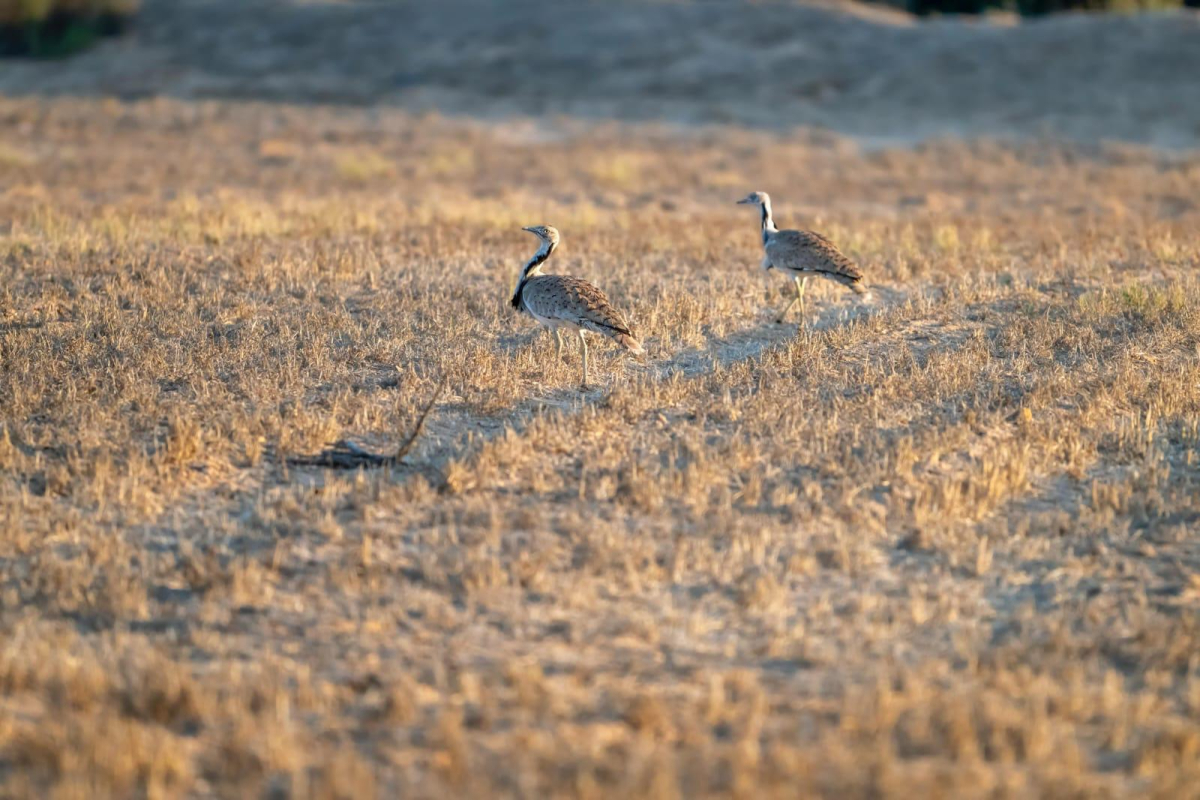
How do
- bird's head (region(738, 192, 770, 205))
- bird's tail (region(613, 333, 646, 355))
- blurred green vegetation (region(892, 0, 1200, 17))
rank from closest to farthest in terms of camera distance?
bird's tail (region(613, 333, 646, 355)) < bird's head (region(738, 192, 770, 205)) < blurred green vegetation (region(892, 0, 1200, 17))

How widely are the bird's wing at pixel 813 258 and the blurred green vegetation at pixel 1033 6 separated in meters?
33.0

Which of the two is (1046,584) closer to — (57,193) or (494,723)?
(494,723)

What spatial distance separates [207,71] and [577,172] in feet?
70.6

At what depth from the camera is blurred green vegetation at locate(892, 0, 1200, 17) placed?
40688mm

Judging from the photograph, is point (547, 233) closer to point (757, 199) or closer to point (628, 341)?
point (628, 341)

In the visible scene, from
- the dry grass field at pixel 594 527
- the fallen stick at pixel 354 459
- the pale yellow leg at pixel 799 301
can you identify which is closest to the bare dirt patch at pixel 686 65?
the dry grass field at pixel 594 527

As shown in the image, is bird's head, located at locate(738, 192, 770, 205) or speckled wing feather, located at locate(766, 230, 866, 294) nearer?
speckled wing feather, located at locate(766, 230, 866, 294)

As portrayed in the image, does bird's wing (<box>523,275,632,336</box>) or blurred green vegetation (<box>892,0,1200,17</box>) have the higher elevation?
blurred green vegetation (<box>892,0,1200,17</box>)

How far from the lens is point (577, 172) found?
22781 millimetres

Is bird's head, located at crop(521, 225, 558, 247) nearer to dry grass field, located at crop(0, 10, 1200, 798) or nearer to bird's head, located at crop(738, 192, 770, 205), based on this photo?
dry grass field, located at crop(0, 10, 1200, 798)

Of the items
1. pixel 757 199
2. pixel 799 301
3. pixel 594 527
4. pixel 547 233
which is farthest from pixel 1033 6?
pixel 594 527

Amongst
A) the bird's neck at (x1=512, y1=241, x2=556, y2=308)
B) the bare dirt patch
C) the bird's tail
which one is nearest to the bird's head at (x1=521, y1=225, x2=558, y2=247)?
the bird's neck at (x1=512, y1=241, x2=556, y2=308)

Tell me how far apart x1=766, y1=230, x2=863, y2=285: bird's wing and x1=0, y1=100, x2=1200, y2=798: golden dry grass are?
0.52m

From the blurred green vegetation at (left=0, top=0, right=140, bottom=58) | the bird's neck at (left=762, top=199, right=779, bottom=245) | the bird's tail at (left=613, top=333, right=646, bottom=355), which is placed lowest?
the bird's tail at (left=613, top=333, right=646, bottom=355)
